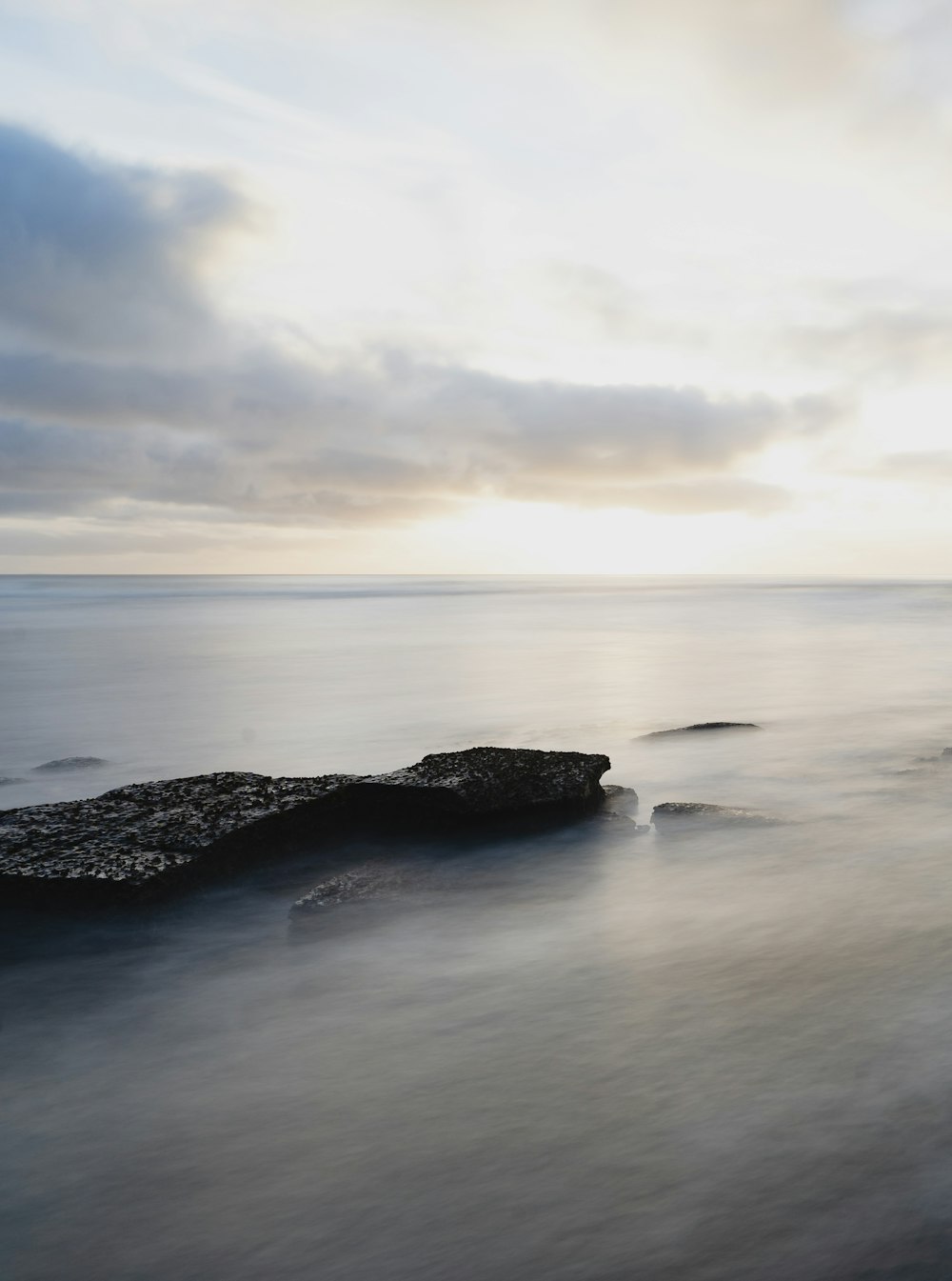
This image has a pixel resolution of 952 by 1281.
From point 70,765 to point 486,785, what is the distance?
7.87 meters

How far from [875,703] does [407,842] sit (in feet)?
46.5

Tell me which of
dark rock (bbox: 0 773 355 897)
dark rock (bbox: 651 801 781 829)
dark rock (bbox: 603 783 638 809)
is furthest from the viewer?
dark rock (bbox: 603 783 638 809)

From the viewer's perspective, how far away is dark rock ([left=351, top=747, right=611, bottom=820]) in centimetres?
904

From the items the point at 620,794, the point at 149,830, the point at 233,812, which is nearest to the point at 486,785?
the point at 620,794

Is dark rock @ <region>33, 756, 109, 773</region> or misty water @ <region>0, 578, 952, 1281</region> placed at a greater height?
dark rock @ <region>33, 756, 109, 773</region>

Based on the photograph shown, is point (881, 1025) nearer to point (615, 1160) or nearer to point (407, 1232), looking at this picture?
point (615, 1160)

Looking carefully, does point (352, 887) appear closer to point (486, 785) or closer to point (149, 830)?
point (149, 830)

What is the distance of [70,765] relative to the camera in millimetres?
14125

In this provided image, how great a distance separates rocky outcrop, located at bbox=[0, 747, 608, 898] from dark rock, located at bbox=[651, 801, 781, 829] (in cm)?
79

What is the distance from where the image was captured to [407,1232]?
3.95 metres

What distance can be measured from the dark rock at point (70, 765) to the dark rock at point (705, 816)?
867 cm

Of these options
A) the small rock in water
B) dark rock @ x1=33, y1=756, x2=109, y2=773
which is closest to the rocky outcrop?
the small rock in water

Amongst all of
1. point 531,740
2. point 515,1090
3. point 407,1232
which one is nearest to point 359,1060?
point 515,1090

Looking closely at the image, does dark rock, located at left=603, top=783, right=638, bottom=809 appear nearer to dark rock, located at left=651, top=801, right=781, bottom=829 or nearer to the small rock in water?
dark rock, located at left=651, top=801, right=781, bottom=829
